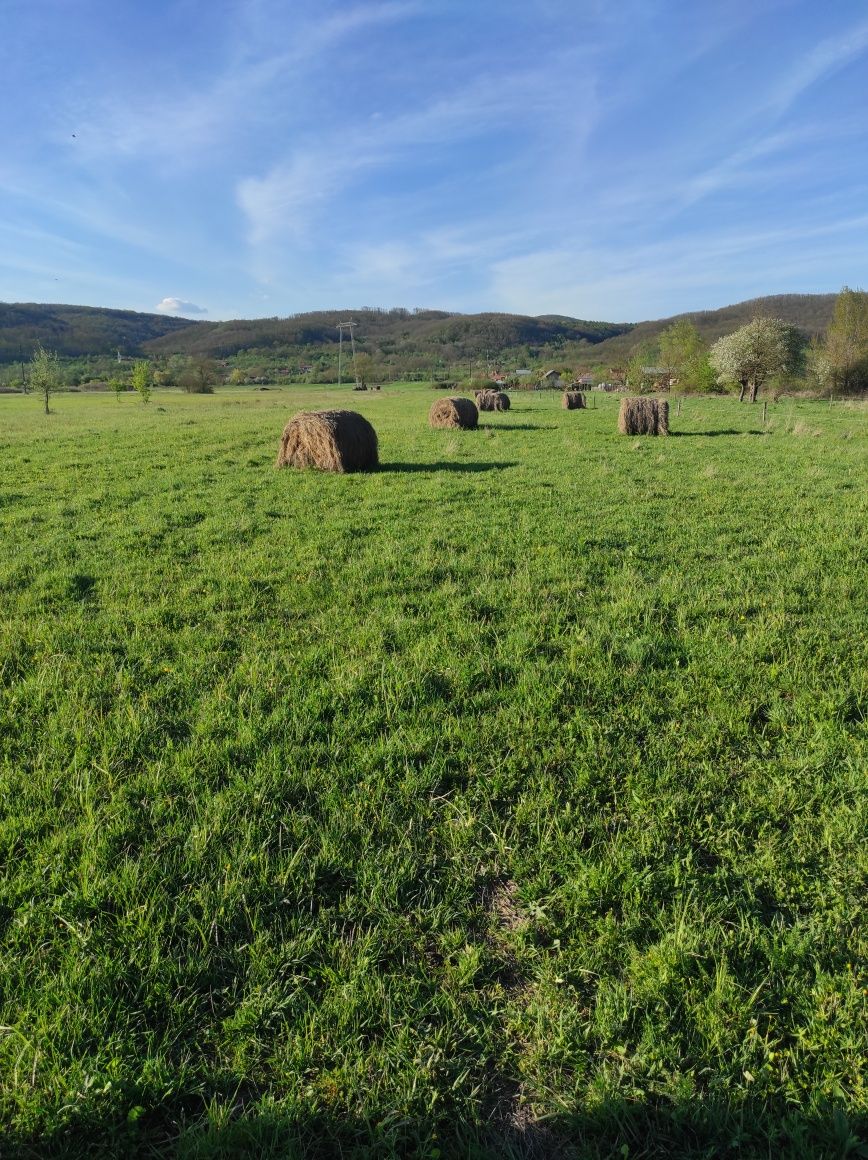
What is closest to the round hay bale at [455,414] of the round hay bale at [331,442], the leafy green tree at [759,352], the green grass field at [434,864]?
the round hay bale at [331,442]

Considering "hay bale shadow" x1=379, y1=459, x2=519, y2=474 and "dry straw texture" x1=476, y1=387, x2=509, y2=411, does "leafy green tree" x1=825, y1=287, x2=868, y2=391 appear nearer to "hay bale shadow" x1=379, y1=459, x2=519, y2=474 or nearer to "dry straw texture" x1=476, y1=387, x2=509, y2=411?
"dry straw texture" x1=476, y1=387, x2=509, y2=411

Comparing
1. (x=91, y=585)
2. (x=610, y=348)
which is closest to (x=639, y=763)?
(x=91, y=585)

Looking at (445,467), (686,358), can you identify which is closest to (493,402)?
(445,467)

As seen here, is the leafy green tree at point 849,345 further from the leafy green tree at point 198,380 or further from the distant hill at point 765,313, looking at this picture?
the leafy green tree at point 198,380

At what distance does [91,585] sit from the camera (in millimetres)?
7211

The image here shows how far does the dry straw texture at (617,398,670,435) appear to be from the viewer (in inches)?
908

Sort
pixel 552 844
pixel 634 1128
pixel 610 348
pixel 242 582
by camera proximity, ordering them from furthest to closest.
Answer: pixel 610 348 → pixel 242 582 → pixel 552 844 → pixel 634 1128

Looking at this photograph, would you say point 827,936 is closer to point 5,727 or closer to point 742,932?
point 742,932

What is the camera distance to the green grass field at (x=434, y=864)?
2.18 metres

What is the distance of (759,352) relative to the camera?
1510 inches

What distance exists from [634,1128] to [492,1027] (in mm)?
Result: 575

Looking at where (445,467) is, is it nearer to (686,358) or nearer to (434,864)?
(434,864)

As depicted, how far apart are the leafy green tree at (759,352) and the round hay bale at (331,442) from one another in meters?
33.4

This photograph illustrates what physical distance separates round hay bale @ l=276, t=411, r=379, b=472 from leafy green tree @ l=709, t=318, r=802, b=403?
3336cm
